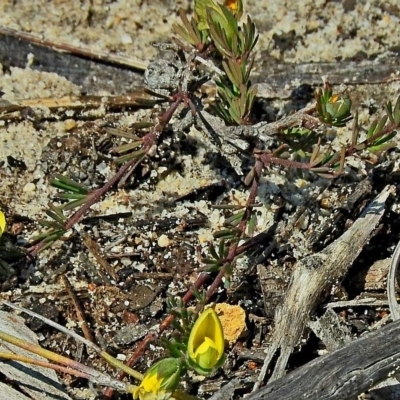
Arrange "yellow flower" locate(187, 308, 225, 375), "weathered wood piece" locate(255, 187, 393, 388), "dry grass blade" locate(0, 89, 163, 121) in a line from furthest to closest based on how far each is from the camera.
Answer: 1. "dry grass blade" locate(0, 89, 163, 121)
2. "weathered wood piece" locate(255, 187, 393, 388)
3. "yellow flower" locate(187, 308, 225, 375)

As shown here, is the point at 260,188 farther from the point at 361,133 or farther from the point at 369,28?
the point at 369,28

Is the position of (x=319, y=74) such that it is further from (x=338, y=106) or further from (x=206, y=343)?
(x=206, y=343)

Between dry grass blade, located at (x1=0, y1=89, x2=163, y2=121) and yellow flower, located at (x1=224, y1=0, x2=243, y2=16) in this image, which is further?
dry grass blade, located at (x1=0, y1=89, x2=163, y2=121)

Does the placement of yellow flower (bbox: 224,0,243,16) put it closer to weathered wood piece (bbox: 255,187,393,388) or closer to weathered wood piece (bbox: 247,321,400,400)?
weathered wood piece (bbox: 255,187,393,388)

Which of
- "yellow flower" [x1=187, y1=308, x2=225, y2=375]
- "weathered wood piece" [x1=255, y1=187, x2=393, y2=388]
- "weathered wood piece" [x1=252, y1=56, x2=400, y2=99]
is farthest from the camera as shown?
"weathered wood piece" [x1=252, y1=56, x2=400, y2=99]

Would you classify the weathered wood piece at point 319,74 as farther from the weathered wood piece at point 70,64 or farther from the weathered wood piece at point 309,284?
the weathered wood piece at point 309,284

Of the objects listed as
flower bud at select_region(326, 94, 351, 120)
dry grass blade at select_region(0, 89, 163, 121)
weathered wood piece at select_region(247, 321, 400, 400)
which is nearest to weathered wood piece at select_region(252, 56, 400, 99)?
dry grass blade at select_region(0, 89, 163, 121)
